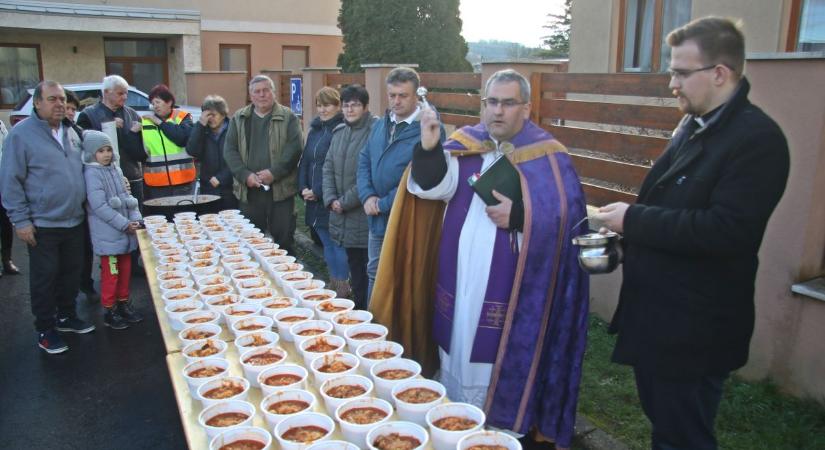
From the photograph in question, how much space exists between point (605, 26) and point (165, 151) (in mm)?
6003

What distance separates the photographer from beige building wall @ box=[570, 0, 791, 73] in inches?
269

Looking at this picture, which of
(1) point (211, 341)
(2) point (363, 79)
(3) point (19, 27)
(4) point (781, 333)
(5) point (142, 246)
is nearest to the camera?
(1) point (211, 341)

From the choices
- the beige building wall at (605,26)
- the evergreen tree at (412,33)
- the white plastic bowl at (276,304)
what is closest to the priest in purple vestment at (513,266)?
the white plastic bowl at (276,304)

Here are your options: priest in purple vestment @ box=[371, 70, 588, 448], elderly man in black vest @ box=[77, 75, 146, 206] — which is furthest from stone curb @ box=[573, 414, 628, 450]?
elderly man in black vest @ box=[77, 75, 146, 206]

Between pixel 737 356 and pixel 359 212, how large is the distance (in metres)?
3.25

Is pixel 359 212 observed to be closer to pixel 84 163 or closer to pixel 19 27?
pixel 84 163

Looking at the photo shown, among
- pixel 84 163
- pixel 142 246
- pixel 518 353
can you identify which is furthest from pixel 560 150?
pixel 84 163

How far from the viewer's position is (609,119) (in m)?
5.07

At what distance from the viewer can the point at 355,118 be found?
511 centimetres

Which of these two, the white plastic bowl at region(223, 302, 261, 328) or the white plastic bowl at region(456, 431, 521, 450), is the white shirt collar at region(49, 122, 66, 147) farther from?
the white plastic bowl at region(456, 431, 521, 450)

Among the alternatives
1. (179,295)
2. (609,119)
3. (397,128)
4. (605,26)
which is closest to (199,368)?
(179,295)

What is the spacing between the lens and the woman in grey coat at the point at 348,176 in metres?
5.09

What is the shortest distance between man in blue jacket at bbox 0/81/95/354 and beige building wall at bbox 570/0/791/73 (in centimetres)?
653

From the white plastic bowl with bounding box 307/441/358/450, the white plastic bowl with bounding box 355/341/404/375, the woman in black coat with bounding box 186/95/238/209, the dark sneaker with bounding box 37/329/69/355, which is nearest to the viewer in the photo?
the white plastic bowl with bounding box 307/441/358/450
